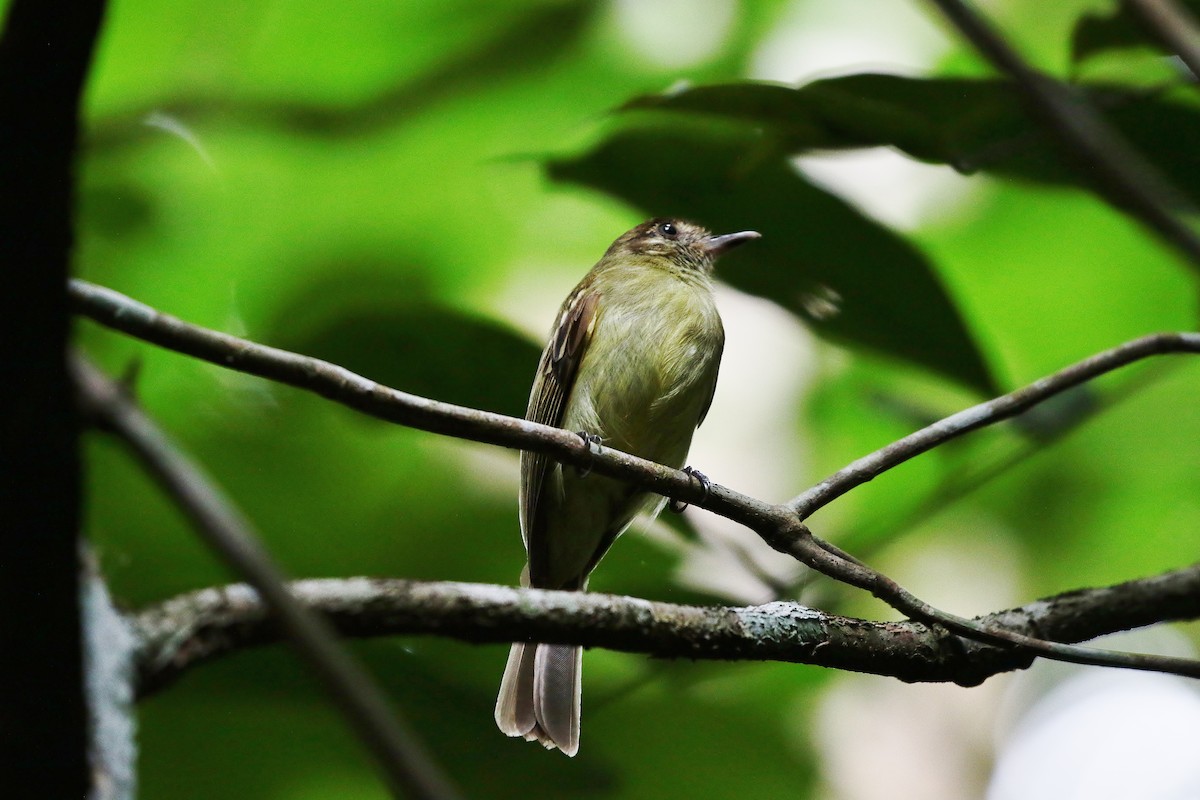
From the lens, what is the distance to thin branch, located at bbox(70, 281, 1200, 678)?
1.42 m

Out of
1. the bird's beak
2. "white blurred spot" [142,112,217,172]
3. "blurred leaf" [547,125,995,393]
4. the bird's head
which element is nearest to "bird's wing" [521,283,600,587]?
the bird's head

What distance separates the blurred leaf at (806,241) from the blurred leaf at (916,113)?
0.23m

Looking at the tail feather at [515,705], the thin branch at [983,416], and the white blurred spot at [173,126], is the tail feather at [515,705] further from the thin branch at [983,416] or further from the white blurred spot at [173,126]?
the white blurred spot at [173,126]

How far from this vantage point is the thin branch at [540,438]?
142cm

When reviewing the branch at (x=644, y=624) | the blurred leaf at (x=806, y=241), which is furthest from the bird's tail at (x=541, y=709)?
the blurred leaf at (x=806, y=241)

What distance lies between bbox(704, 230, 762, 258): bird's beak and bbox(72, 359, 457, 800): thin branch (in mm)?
2315

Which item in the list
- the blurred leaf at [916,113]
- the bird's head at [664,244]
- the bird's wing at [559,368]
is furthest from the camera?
the bird's head at [664,244]

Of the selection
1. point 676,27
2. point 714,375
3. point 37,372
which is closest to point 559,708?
point 714,375

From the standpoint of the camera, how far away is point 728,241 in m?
3.19

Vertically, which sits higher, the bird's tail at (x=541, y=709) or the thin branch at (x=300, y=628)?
the thin branch at (x=300, y=628)

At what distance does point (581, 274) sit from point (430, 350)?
7.00 ft

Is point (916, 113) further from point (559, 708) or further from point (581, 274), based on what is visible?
point (581, 274)

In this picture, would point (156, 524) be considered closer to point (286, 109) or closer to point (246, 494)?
point (246, 494)

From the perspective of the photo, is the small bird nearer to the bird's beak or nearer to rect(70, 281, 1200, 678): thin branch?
the bird's beak
